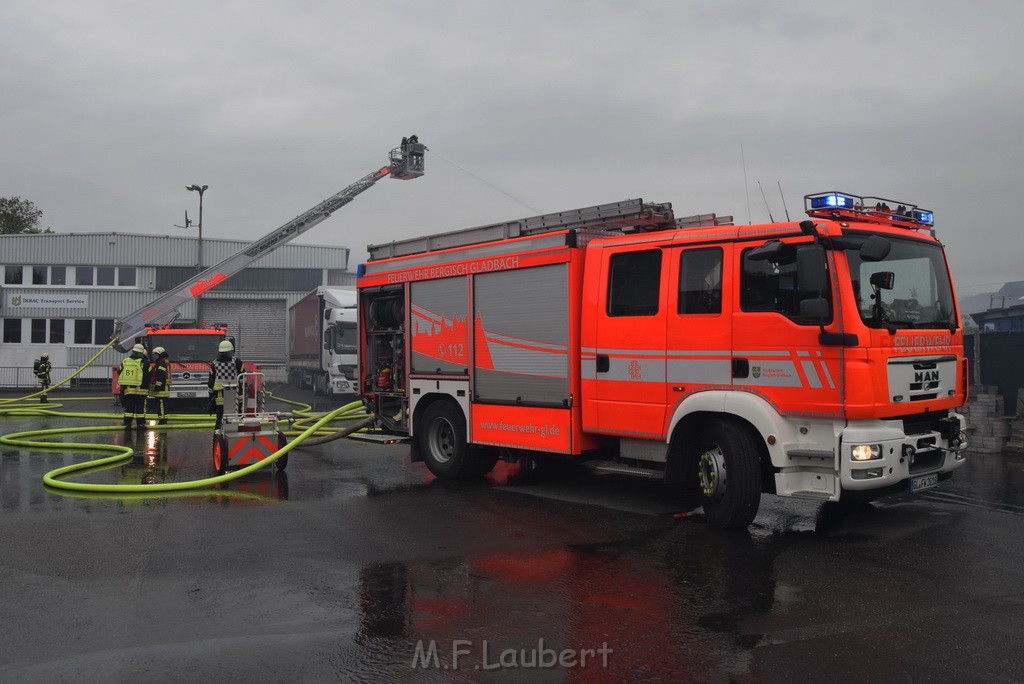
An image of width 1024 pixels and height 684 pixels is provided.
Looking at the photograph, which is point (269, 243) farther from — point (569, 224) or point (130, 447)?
point (569, 224)

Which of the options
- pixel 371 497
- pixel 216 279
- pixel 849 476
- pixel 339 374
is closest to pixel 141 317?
pixel 216 279

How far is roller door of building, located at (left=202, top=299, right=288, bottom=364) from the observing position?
41.1 m

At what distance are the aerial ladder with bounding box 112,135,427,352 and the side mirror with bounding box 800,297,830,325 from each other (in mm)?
15313

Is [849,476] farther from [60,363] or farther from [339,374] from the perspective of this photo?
[60,363]

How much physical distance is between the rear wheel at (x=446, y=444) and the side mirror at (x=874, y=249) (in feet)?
16.1

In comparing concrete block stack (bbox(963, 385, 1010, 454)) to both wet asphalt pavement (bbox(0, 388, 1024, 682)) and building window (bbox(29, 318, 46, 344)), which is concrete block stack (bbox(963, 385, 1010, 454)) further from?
building window (bbox(29, 318, 46, 344))

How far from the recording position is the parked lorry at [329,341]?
78.4 feet

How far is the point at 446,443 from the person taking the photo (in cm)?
1030

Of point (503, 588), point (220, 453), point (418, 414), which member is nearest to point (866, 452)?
point (503, 588)

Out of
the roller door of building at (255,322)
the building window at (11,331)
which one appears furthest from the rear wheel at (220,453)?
the building window at (11,331)

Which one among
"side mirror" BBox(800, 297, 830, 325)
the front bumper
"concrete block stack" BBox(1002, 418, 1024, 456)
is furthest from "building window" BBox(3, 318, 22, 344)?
the front bumper

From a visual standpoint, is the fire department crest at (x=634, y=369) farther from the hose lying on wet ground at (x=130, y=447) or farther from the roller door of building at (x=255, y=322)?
the roller door of building at (x=255, y=322)

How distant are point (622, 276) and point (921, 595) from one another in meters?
3.79

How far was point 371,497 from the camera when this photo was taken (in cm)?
915
